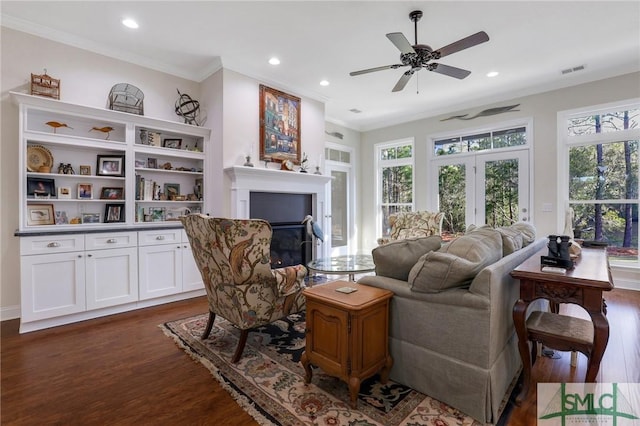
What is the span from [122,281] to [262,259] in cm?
215

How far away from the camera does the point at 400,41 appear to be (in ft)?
8.41

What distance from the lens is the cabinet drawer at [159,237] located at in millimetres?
3468

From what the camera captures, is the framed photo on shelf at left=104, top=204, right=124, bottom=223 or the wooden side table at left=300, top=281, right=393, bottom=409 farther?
the framed photo on shelf at left=104, top=204, right=124, bottom=223

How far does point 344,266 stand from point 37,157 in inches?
134

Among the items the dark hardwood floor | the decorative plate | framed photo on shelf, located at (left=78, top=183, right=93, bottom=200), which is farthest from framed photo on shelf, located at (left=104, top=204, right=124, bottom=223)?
the dark hardwood floor

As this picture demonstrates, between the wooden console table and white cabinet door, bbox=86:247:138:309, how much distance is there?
3664 mm

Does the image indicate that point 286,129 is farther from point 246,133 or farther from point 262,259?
point 262,259

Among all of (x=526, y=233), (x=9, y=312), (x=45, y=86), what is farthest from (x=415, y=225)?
(x=9, y=312)

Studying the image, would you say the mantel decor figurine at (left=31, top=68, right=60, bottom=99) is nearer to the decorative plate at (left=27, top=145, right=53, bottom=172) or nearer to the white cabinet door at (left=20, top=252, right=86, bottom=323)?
the decorative plate at (left=27, top=145, right=53, bottom=172)

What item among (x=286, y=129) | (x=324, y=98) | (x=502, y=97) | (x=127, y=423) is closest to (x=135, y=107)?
(x=286, y=129)

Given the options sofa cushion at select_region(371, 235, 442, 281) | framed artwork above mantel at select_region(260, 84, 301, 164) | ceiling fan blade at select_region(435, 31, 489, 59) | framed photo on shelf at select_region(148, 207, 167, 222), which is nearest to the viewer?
sofa cushion at select_region(371, 235, 442, 281)

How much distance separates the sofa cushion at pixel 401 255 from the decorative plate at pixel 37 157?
→ 3.56m

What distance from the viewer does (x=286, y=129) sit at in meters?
4.70

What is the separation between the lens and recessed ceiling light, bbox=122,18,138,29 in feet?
10.1
